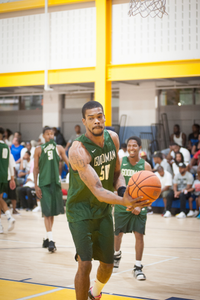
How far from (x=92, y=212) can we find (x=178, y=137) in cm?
1170

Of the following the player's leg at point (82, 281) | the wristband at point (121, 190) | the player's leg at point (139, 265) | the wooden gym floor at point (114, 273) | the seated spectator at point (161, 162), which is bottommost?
the wooden gym floor at point (114, 273)

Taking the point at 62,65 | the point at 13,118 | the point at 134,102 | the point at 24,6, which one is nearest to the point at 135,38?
the point at 62,65

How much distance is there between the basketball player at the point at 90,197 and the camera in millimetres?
3270

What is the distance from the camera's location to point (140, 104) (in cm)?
1568

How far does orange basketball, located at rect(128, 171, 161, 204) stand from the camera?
2.98m

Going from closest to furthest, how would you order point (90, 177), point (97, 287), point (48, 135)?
point (90, 177)
point (97, 287)
point (48, 135)

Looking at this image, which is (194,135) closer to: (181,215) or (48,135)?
(181,215)

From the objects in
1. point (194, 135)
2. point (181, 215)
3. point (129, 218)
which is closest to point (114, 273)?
point (129, 218)

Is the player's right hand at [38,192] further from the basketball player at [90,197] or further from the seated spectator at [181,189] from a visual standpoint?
the seated spectator at [181,189]

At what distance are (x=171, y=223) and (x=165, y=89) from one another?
7.38 m

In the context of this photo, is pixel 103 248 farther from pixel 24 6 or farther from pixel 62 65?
pixel 24 6

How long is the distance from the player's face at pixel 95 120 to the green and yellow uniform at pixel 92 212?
0.43ft

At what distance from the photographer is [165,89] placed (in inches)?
625

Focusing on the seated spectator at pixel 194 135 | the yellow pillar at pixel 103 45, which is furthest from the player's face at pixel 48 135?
the seated spectator at pixel 194 135
